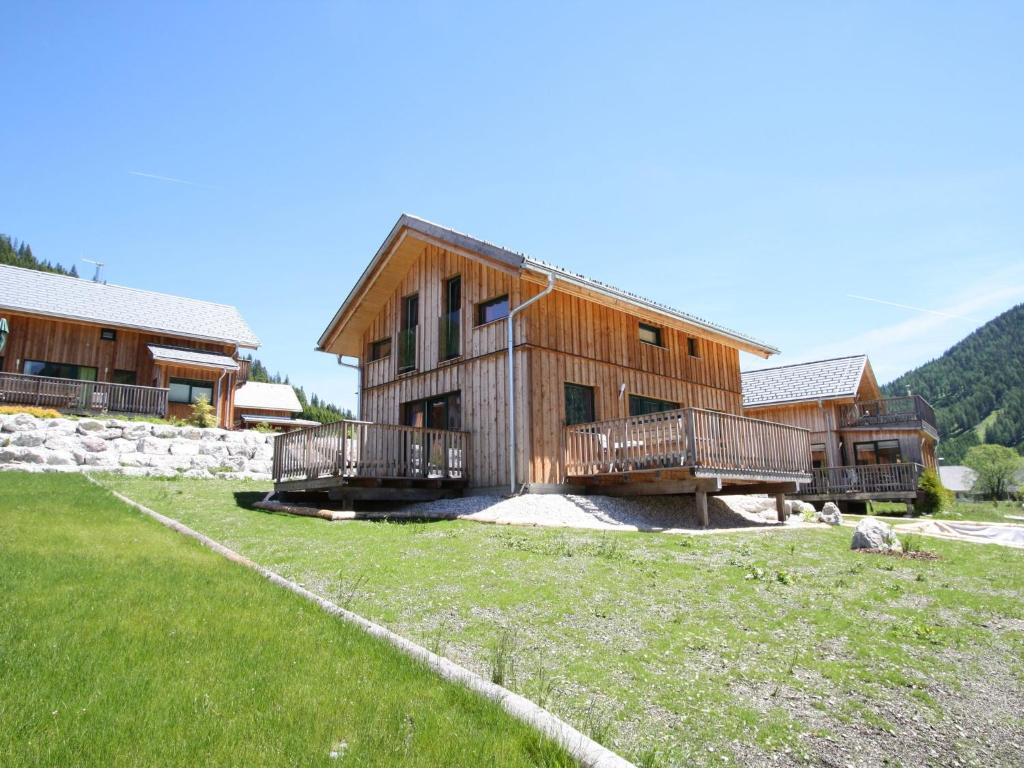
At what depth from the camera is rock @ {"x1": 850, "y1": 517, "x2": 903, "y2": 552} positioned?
9812 millimetres

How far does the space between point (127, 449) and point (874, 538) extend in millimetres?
20370

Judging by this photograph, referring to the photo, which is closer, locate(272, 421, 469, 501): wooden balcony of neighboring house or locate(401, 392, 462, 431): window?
locate(272, 421, 469, 501): wooden balcony of neighboring house

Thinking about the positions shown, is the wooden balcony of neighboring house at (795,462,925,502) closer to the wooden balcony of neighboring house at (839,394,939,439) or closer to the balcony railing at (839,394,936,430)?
the wooden balcony of neighboring house at (839,394,939,439)

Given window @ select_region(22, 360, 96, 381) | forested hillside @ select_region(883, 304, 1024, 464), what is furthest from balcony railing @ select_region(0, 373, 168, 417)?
forested hillside @ select_region(883, 304, 1024, 464)

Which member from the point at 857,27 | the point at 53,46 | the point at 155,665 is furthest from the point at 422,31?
the point at 155,665

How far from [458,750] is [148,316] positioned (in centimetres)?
3171

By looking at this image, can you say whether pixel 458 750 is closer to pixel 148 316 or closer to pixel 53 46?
pixel 53 46

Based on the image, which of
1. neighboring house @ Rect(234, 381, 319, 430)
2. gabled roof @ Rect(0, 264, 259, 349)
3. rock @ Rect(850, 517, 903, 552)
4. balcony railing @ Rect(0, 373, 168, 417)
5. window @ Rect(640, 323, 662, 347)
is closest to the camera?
rock @ Rect(850, 517, 903, 552)

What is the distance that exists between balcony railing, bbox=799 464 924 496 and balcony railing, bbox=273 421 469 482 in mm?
16319

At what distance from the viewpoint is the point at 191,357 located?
2847cm

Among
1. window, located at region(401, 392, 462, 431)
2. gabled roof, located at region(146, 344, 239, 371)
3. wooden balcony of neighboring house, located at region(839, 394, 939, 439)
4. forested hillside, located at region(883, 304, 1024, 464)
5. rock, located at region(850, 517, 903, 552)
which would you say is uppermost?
forested hillside, located at region(883, 304, 1024, 464)

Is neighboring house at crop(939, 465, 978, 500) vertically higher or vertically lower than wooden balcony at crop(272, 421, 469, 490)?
lower

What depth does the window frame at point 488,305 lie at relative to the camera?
1537 centimetres

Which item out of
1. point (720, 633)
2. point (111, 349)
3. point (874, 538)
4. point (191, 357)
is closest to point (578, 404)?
point (874, 538)
